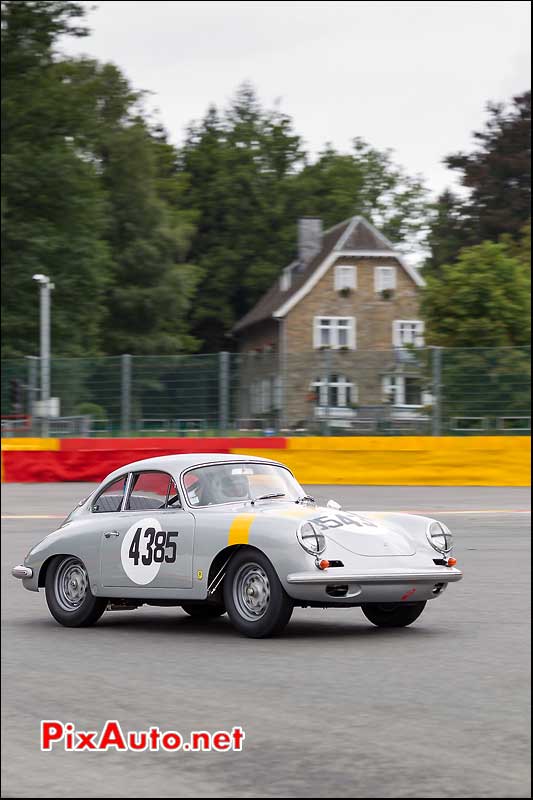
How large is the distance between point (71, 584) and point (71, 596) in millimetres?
42

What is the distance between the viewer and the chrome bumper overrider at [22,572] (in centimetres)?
220

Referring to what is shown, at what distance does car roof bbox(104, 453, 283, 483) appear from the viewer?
7.38ft

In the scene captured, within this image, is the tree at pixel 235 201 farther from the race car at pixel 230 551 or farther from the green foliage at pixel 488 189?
the race car at pixel 230 551

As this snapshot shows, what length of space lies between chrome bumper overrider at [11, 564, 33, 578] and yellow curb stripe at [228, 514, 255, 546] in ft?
1.26

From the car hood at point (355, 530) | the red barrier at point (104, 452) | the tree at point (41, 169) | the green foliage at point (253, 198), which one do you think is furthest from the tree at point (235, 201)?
the tree at point (41, 169)

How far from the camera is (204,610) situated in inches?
90.0

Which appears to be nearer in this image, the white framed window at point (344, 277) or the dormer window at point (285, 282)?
the white framed window at point (344, 277)

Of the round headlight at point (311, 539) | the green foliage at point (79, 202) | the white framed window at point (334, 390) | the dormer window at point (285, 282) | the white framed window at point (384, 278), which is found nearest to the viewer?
the round headlight at point (311, 539)

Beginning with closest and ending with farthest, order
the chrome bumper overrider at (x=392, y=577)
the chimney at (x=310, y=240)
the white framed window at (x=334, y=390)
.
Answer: the chrome bumper overrider at (x=392, y=577)
the white framed window at (x=334, y=390)
the chimney at (x=310, y=240)

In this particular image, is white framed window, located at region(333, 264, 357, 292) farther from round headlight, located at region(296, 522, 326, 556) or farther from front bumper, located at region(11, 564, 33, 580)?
front bumper, located at region(11, 564, 33, 580)

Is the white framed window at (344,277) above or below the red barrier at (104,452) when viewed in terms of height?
above

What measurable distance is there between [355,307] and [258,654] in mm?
1722

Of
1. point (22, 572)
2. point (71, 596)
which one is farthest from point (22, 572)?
point (71, 596)

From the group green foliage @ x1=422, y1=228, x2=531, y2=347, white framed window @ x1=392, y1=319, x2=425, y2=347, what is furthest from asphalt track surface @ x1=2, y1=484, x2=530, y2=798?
green foliage @ x1=422, y1=228, x2=531, y2=347
